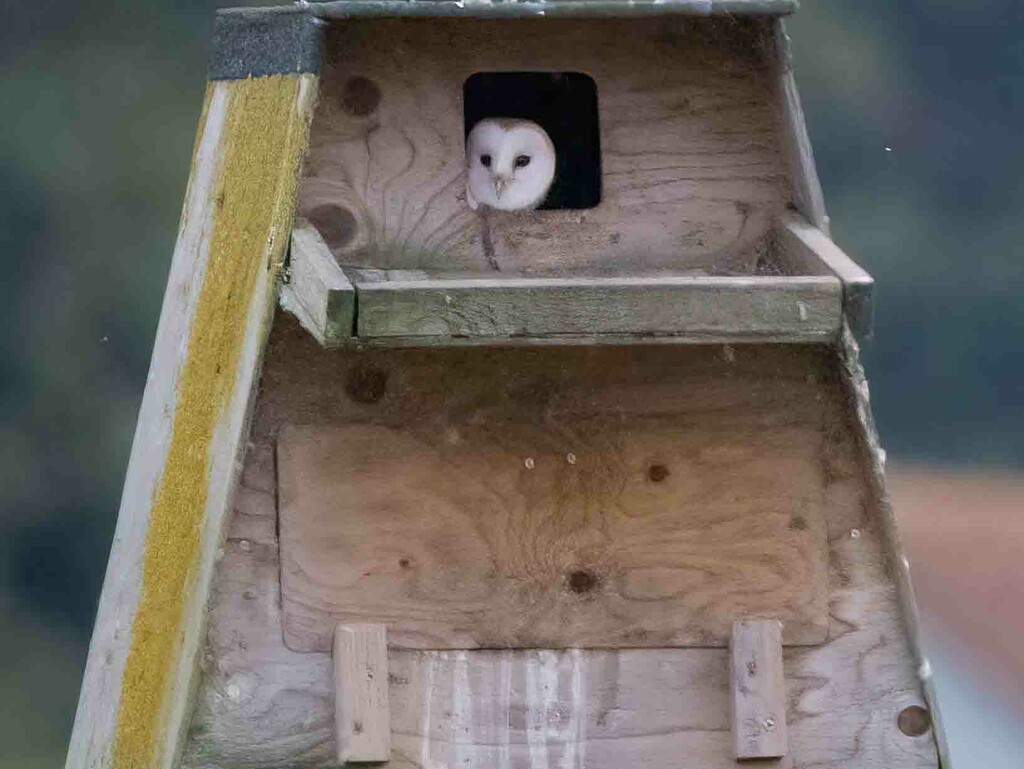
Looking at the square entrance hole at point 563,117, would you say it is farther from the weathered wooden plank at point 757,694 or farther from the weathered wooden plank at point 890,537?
the weathered wooden plank at point 757,694

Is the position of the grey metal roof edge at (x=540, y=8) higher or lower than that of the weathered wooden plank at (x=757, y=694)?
higher

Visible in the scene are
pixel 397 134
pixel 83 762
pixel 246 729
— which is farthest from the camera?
pixel 83 762

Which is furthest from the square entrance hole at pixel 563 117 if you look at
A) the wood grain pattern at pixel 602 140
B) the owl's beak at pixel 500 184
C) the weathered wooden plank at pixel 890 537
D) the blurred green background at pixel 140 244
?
the blurred green background at pixel 140 244

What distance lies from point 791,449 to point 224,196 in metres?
0.92

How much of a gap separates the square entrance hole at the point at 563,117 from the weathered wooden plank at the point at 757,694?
3.37 ft

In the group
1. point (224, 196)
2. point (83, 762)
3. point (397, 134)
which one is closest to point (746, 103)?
point (397, 134)

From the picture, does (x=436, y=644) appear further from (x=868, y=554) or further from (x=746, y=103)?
(x=746, y=103)

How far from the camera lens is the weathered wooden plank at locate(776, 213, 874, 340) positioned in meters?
3.64

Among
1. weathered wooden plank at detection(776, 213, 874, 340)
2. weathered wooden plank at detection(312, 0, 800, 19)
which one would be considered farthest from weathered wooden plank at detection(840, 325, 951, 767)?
weathered wooden plank at detection(312, 0, 800, 19)

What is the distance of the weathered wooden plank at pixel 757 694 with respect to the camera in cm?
384

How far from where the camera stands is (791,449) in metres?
3.92

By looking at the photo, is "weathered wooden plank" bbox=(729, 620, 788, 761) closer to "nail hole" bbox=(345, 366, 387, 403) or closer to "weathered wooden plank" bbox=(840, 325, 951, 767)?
"weathered wooden plank" bbox=(840, 325, 951, 767)

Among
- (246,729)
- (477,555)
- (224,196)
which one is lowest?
(246,729)

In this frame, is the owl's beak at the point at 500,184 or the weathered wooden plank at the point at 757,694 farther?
the owl's beak at the point at 500,184
